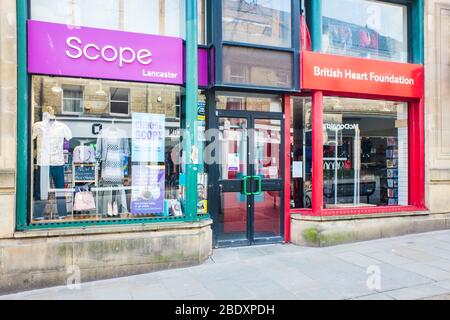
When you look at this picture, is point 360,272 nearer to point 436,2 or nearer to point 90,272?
point 90,272

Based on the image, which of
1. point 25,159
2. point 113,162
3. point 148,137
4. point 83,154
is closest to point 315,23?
point 148,137

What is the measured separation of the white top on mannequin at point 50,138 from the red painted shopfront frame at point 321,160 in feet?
12.9

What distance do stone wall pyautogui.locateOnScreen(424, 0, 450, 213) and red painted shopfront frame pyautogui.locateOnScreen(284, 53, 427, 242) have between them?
134 millimetres

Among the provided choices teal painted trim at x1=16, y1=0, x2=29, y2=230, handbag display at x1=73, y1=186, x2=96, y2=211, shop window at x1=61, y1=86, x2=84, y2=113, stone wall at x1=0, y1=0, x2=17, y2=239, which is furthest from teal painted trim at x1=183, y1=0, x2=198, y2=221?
stone wall at x1=0, y1=0, x2=17, y2=239

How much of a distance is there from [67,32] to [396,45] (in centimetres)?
680

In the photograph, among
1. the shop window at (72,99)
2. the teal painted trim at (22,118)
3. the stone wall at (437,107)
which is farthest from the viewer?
the stone wall at (437,107)

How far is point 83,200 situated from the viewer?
18.9 feet

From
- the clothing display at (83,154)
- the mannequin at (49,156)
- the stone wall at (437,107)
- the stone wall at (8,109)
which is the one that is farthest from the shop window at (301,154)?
the stone wall at (8,109)

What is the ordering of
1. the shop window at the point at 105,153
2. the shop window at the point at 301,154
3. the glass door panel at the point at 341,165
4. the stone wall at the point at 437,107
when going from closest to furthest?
the shop window at the point at 105,153 < the shop window at the point at 301,154 < the glass door panel at the point at 341,165 < the stone wall at the point at 437,107

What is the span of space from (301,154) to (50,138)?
4.53 metres

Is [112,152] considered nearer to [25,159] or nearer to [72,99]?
[72,99]

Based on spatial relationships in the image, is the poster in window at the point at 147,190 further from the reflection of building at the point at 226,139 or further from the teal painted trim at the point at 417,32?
the teal painted trim at the point at 417,32

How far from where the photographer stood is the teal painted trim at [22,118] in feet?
16.7
